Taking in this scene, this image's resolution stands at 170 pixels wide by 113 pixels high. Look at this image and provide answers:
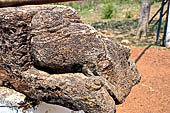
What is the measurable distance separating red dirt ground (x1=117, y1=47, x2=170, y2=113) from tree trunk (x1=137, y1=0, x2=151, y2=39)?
2.40 metres

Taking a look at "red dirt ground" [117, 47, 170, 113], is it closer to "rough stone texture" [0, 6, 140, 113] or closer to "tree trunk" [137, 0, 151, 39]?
"rough stone texture" [0, 6, 140, 113]

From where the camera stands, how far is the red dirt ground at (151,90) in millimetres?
3180

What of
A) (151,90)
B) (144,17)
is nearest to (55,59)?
(151,90)

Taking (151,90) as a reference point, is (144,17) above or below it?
above

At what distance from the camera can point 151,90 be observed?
3605 millimetres

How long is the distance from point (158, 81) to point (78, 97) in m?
1.67

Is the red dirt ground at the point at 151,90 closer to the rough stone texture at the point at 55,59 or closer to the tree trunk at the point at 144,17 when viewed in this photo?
the rough stone texture at the point at 55,59

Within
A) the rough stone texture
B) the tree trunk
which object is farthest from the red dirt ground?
the tree trunk

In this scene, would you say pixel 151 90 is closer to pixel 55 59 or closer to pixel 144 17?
pixel 55 59

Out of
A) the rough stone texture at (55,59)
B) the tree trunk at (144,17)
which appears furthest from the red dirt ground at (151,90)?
the tree trunk at (144,17)

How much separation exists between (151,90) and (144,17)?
4.11 m

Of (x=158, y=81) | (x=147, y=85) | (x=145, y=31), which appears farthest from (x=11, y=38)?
(x=145, y=31)

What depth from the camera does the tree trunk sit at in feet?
23.4

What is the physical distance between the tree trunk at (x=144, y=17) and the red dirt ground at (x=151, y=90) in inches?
94.4
